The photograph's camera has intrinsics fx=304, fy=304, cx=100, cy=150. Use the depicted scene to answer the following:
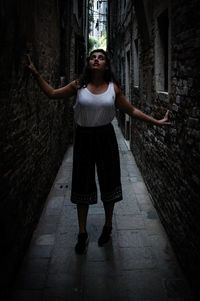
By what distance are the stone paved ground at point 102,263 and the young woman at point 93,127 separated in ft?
0.93

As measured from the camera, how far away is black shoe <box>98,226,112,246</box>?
3319 mm

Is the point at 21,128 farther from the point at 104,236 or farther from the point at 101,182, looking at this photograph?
the point at 104,236

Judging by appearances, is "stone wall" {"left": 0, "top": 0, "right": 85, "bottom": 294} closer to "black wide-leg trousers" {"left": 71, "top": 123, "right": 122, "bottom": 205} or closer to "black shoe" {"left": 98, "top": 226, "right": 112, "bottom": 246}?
"black wide-leg trousers" {"left": 71, "top": 123, "right": 122, "bottom": 205}

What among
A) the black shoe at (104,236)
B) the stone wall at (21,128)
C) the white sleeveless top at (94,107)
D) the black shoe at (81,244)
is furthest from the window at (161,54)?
the black shoe at (81,244)

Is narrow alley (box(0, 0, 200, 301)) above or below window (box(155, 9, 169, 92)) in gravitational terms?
below

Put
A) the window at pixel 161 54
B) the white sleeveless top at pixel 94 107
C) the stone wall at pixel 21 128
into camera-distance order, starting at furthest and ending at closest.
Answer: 1. the window at pixel 161 54
2. the white sleeveless top at pixel 94 107
3. the stone wall at pixel 21 128

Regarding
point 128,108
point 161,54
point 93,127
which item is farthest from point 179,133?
point 161,54

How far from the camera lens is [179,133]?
2973 mm

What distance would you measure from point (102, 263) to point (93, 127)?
132 centimetres

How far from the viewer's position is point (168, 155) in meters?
3.46

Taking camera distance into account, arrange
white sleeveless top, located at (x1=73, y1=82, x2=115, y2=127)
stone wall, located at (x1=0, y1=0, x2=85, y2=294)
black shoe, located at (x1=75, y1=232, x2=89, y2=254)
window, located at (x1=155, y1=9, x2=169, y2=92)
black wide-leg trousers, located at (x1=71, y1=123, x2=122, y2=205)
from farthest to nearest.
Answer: window, located at (x1=155, y1=9, x2=169, y2=92) < black shoe, located at (x1=75, y1=232, x2=89, y2=254) < black wide-leg trousers, located at (x1=71, y1=123, x2=122, y2=205) < white sleeveless top, located at (x1=73, y1=82, x2=115, y2=127) < stone wall, located at (x1=0, y1=0, x2=85, y2=294)

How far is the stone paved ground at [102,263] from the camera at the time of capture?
250 cm

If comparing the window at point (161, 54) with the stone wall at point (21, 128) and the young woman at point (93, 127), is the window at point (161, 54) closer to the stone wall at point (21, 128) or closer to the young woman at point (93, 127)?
the young woman at point (93, 127)

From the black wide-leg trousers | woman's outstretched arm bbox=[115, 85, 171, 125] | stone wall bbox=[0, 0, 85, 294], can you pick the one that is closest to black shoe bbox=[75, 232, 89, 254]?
the black wide-leg trousers
